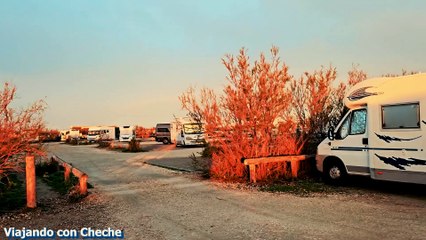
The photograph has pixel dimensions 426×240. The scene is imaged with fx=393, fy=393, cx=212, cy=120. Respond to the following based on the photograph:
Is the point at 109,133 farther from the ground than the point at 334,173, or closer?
farther from the ground

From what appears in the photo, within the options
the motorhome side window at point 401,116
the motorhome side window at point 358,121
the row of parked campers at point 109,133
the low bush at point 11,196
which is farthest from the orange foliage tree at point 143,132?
the motorhome side window at point 401,116

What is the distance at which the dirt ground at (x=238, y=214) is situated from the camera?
640 cm

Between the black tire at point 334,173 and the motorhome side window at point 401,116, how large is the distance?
187 centimetres

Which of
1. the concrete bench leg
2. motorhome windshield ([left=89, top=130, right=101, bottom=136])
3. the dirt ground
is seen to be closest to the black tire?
the dirt ground

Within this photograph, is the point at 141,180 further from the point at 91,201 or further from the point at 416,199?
the point at 416,199

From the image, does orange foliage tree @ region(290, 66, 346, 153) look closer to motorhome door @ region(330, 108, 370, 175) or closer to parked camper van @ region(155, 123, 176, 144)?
motorhome door @ region(330, 108, 370, 175)

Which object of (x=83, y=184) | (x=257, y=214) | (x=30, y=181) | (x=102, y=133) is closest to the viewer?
(x=257, y=214)

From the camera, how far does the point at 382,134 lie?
9672 millimetres

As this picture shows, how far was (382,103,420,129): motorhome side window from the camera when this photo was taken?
9016 millimetres

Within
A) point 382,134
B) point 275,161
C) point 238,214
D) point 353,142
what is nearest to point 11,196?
point 238,214

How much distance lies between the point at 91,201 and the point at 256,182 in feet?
16.1

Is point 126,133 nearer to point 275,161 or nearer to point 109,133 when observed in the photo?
point 109,133

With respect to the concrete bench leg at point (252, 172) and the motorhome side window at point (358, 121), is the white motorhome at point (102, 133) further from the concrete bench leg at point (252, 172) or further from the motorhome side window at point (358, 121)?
the motorhome side window at point (358, 121)

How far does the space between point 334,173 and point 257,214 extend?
13.7 feet
